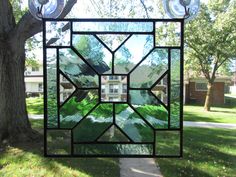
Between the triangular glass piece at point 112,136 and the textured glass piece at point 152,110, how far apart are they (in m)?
0.22

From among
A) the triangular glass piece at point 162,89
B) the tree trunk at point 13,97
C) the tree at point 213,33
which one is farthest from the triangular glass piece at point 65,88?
the tree at point 213,33

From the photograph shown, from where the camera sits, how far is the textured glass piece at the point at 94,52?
248cm

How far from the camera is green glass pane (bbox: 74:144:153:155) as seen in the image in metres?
2.51

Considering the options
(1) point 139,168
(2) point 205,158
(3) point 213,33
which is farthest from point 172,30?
(3) point 213,33

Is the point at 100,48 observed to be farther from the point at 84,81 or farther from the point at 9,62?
the point at 9,62

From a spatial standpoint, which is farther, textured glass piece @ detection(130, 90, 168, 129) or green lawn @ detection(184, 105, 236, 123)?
green lawn @ detection(184, 105, 236, 123)

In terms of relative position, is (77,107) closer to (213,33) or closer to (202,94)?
(213,33)

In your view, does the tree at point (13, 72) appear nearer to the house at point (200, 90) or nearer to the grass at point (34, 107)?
the grass at point (34, 107)

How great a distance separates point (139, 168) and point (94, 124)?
14.1ft

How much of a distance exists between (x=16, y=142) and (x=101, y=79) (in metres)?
5.84

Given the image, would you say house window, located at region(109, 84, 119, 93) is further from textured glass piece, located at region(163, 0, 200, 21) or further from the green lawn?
the green lawn

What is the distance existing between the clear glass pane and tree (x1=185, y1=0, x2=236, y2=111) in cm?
1799

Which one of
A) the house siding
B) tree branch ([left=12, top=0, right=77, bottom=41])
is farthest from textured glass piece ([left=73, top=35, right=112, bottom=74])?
the house siding

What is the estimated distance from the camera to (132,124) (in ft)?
8.27
